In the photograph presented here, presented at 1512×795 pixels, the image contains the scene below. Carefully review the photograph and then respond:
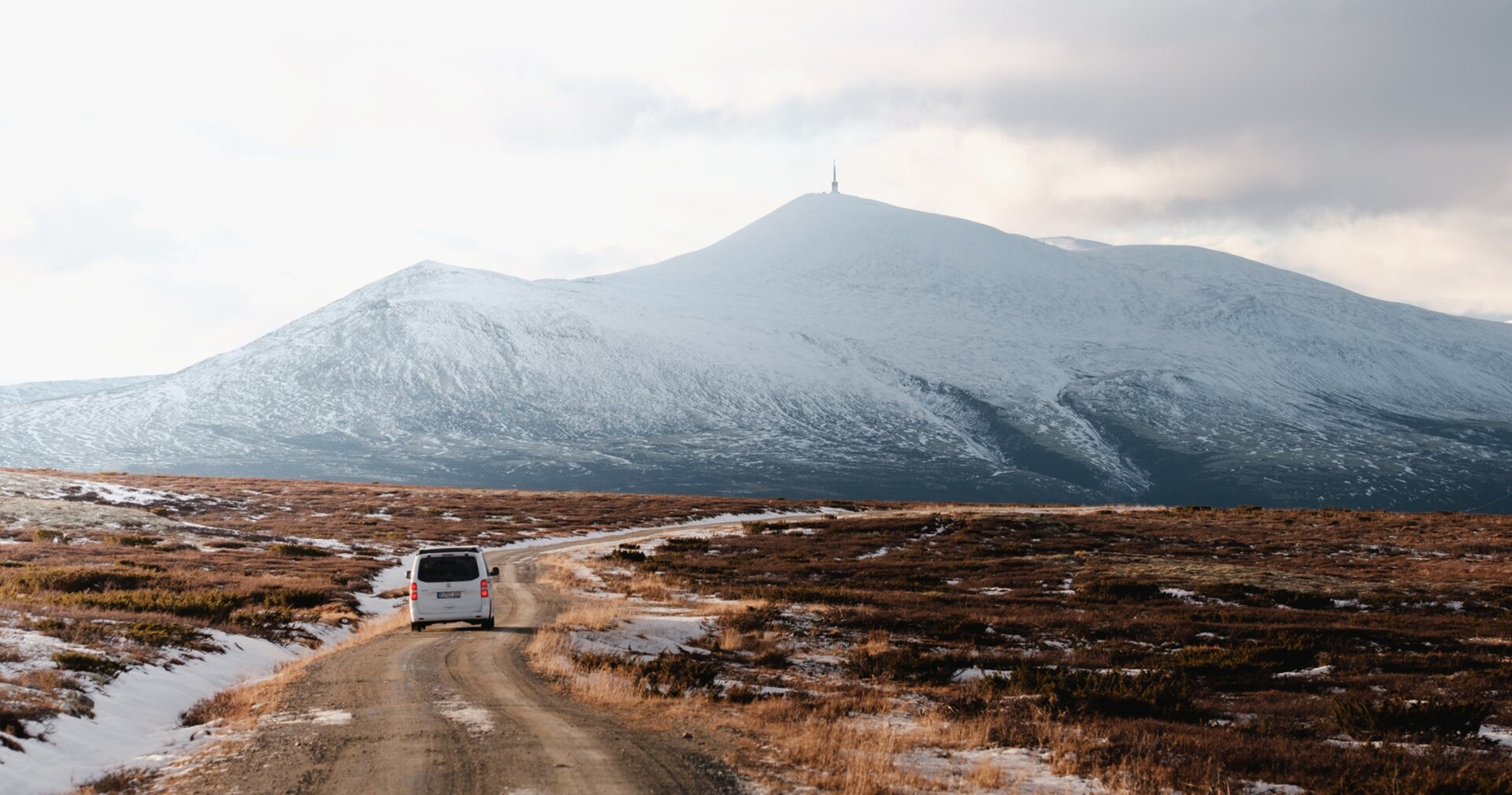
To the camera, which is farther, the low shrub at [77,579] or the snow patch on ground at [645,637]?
the low shrub at [77,579]

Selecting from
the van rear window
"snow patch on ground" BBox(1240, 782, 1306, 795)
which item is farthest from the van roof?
"snow patch on ground" BBox(1240, 782, 1306, 795)

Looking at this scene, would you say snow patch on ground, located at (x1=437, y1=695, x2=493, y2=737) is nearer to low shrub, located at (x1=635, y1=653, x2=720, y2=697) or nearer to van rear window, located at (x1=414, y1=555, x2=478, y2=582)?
low shrub, located at (x1=635, y1=653, x2=720, y2=697)

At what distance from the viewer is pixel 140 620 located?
2217 cm

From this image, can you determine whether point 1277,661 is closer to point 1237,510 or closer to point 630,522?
point 630,522

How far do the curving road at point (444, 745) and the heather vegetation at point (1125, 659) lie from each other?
4.47 ft

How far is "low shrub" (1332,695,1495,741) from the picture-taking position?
1466 centimetres

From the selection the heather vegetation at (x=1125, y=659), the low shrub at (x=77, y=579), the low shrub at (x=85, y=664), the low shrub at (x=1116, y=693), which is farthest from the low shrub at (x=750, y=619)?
the low shrub at (x=77, y=579)

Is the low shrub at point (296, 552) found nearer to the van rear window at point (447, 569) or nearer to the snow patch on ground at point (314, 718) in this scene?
the van rear window at point (447, 569)

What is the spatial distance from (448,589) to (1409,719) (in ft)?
73.4

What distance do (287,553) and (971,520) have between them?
4867 cm

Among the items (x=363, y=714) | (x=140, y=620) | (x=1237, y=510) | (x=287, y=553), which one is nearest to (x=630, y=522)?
(x=287, y=553)

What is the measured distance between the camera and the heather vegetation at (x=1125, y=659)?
12.8 m

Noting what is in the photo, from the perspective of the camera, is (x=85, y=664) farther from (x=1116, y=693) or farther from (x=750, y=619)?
(x=1116, y=693)

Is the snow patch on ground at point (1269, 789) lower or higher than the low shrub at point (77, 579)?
higher
